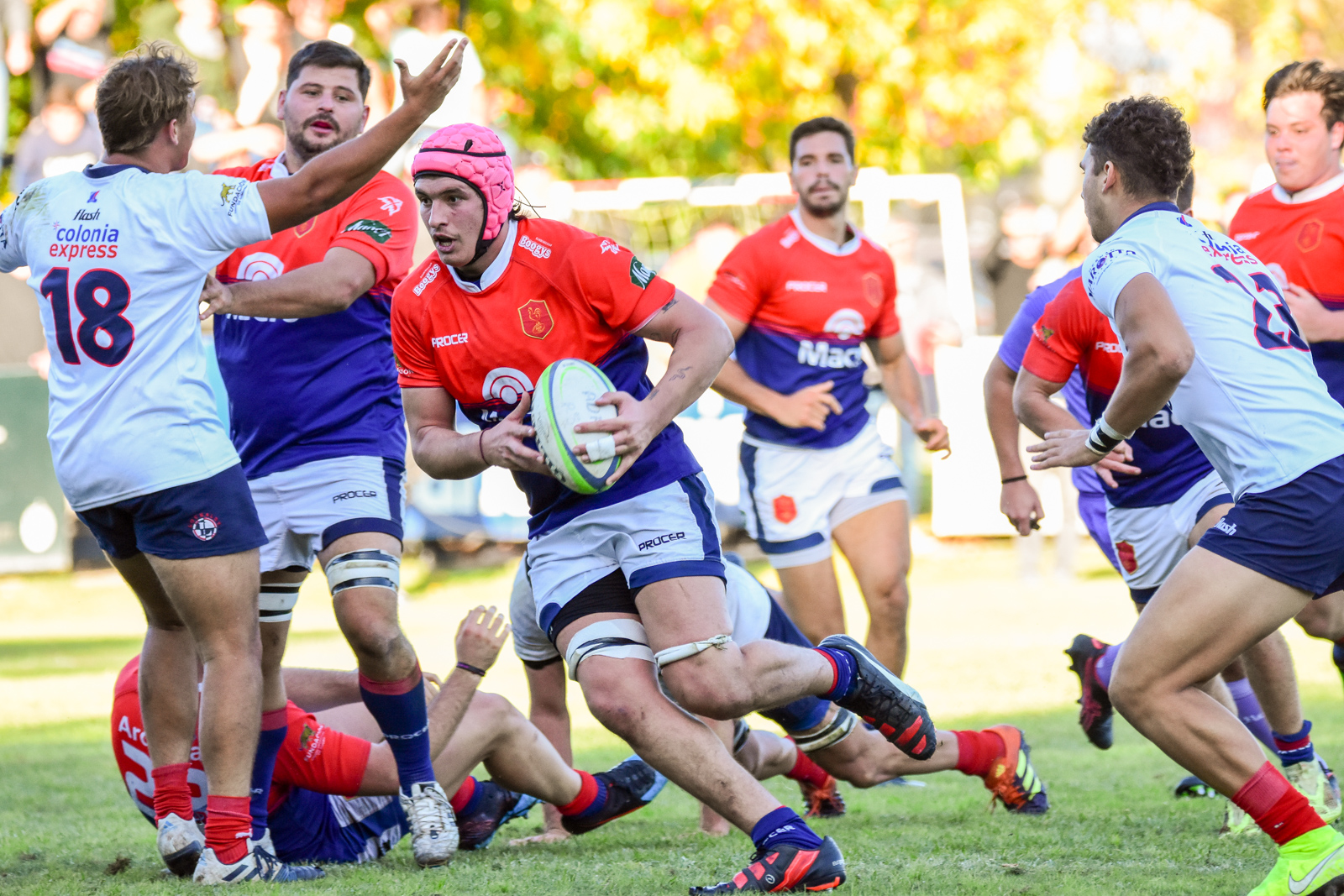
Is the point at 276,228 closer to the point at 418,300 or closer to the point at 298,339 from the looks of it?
the point at 418,300

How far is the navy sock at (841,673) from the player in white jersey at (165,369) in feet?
5.74

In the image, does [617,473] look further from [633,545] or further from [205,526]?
[205,526]

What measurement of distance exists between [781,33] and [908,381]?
13491 millimetres

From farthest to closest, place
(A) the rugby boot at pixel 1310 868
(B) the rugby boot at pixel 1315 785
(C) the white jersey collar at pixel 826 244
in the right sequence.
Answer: (C) the white jersey collar at pixel 826 244
(B) the rugby boot at pixel 1315 785
(A) the rugby boot at pixel 1310 868

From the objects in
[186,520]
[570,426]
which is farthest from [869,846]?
[186,520]

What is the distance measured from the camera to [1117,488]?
5641 mm

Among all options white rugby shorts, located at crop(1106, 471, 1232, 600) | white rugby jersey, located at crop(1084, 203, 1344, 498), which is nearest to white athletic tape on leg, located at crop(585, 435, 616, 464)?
white rugby jersey, located at crop(1084, 203, 1344, 498)

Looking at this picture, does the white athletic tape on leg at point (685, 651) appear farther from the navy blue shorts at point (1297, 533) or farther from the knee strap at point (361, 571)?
the navy blue shorts at point (1297, 533)

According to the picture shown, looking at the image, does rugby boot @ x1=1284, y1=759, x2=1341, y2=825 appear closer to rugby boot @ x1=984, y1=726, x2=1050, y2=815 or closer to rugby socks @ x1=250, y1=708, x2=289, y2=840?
rugby boot @ x1=984, y1=726, x2=1050, y2=815

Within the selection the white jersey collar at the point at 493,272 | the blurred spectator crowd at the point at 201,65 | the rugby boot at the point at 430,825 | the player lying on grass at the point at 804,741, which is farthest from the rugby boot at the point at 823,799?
→ the blurred spectator crowd at the point at 201,65

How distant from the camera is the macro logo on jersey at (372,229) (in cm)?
525

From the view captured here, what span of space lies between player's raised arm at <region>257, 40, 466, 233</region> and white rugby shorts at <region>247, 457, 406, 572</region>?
3.74 feet

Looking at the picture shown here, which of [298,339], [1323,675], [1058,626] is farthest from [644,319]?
[1058,626]

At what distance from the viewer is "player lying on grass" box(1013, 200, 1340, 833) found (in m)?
5.34
